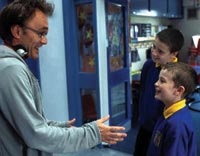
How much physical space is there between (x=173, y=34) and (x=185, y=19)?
4.53m

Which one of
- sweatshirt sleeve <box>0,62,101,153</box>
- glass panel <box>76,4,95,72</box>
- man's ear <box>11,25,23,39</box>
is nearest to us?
sweatshirt sleeve <box>0,62,101,153</box>

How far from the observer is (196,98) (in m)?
5.02

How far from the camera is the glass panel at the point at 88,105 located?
3.14 meters

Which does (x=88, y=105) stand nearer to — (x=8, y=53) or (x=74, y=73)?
(x=74, y=73)

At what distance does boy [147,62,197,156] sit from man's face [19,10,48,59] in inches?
26.4

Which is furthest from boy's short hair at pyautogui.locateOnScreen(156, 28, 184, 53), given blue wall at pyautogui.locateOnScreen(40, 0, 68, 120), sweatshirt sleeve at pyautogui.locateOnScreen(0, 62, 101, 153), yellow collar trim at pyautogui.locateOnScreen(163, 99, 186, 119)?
blue wall at pyautogui.locateOnScreen(40, 0, 68, 120)

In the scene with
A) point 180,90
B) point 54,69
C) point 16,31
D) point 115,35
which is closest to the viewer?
point 16,31

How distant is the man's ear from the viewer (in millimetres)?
1045

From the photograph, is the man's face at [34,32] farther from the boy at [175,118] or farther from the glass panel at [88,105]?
the glass panel at [88,105]

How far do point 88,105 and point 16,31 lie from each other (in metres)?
2.20

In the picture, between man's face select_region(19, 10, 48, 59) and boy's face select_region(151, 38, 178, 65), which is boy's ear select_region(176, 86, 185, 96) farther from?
man's face select_region(19, 10, 48, 59)

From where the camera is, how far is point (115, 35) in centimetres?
334

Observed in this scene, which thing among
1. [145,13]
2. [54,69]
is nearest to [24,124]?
[54,69]

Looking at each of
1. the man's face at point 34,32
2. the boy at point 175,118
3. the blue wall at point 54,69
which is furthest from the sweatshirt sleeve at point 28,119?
the blue wall at point 54,69
